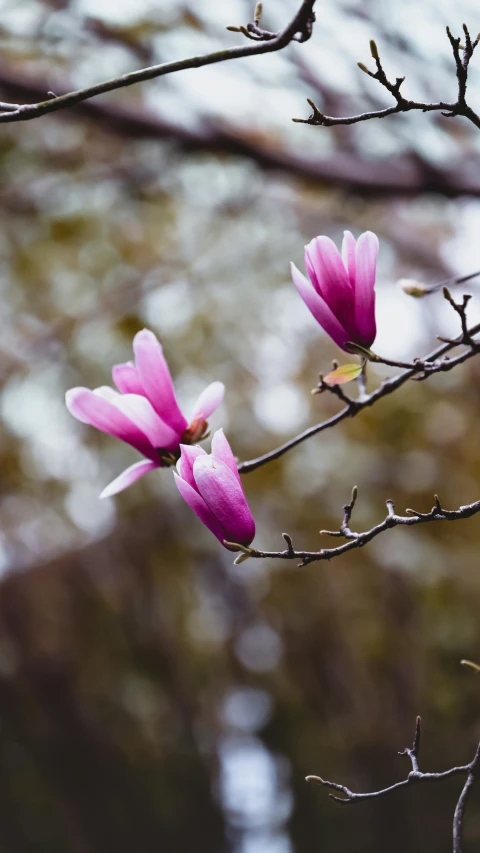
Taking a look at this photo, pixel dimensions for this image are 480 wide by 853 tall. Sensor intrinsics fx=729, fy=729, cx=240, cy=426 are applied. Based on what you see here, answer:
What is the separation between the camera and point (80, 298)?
245 centimetres

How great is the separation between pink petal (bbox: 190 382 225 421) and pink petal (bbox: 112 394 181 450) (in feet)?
0.09

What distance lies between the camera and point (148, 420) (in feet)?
1.94

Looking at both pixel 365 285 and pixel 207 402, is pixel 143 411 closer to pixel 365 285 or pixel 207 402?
pixel 207 402

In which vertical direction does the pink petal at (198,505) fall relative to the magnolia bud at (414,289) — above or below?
below

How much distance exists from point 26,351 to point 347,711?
1.53 meters

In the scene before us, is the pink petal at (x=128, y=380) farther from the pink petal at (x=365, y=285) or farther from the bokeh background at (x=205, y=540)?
the bokeh background at (x=205, y=540)

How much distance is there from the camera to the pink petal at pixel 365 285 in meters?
0.51

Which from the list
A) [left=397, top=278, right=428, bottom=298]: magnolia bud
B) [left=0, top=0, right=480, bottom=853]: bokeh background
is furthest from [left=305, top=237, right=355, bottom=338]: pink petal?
[left=0, top=0, right=480, bottom=853]: bokeh background

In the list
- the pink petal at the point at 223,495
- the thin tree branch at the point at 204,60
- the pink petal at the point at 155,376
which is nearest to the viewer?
the thin tree branch at the point at 204,60

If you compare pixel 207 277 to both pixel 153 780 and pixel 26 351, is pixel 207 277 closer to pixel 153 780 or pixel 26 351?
pixel 26 351

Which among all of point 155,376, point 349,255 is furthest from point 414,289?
point 155,376

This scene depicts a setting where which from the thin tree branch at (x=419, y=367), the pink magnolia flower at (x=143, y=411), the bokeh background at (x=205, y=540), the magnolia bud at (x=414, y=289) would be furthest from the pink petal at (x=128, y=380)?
the bokeh background at (x=205, y=540)

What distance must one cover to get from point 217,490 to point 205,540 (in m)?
2.05

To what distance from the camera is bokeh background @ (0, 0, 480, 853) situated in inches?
80.8
